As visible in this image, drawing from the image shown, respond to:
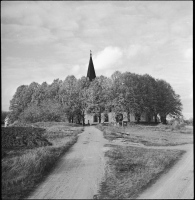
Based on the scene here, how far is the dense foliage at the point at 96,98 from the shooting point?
3153 centimetres

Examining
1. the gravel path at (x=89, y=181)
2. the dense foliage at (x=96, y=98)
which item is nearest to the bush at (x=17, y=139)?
the gravel path at (x=89, y=181)

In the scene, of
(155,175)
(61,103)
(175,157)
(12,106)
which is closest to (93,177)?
(155,175)

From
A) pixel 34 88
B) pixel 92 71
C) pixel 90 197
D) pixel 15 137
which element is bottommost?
pixel 90 197

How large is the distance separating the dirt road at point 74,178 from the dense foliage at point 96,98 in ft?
66.2

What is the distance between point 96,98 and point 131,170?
2625 centimetres

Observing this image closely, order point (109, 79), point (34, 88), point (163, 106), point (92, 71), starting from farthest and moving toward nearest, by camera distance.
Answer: point (92, 71) → point (34, 88) → point (109, 79) → point (163, 106)

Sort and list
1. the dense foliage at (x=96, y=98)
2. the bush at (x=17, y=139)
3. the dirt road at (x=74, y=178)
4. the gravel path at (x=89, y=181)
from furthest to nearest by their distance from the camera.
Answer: the dense foliage at (x=96, y=98) < the bush at (x=17, y=139) < the dirt road at (x=74, y=178) < the gravel path at (x=89, y=181)

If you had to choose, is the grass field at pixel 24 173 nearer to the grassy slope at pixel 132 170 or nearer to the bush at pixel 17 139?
the grassy slope at pixel 132 170

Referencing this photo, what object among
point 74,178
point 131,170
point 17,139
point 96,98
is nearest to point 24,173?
point 74,178

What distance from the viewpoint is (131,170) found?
8867mm

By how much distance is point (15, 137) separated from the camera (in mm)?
13180

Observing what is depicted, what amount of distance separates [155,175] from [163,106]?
25.2m

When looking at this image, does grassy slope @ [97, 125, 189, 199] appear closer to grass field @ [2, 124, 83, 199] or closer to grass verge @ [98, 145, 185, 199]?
grass verge @ [98, 145, 185, 199]

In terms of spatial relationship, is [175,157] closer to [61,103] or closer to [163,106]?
[163,106]
